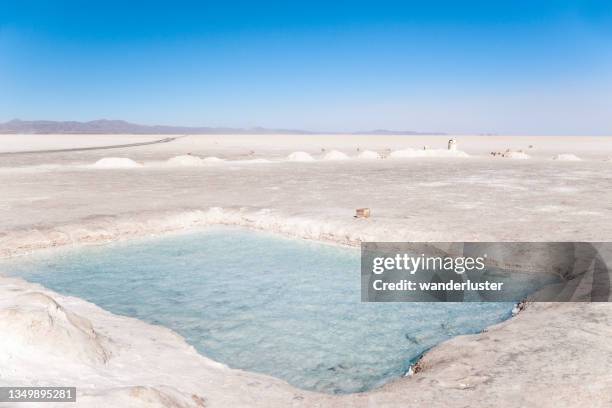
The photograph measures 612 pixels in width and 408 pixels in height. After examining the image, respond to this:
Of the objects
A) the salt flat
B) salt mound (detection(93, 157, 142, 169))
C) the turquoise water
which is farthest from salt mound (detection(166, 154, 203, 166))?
the turquoise water

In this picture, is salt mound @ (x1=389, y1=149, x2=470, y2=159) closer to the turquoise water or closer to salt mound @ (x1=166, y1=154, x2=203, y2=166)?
salt mound @ (x1=166, y1=154, x2=203, y2=166)

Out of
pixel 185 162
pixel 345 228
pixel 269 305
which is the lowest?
pixel 269 305

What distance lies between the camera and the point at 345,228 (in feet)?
38.5

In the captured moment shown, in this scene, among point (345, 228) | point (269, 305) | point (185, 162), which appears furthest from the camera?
point (185, 162)

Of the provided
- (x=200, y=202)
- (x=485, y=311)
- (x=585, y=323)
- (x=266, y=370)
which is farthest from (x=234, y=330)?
(x=200, y=202)

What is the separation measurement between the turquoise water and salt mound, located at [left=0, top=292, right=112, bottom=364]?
5.15ft

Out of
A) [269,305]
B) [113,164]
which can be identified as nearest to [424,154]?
[113,164]

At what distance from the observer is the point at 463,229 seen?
438 inches

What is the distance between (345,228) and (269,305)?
439 cm

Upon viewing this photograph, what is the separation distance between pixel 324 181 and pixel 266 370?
54.4 ft

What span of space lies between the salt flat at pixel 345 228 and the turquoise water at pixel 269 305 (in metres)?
0.60

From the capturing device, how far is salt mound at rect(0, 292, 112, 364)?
4629 millimetres

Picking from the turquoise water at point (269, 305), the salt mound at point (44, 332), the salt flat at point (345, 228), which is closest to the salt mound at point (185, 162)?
the salt flat at point (345, 228)

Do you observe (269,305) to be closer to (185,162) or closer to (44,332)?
(44,332)
